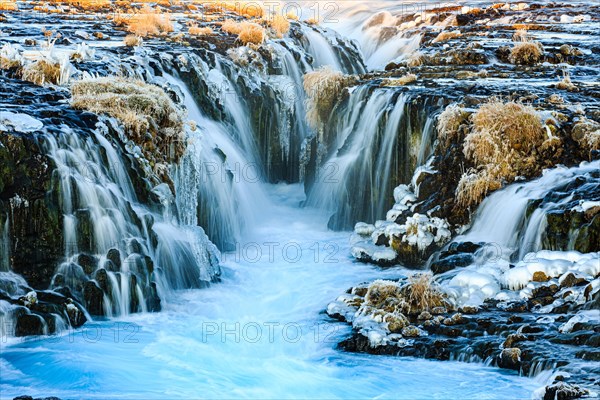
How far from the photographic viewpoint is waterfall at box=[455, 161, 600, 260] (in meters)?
14.6

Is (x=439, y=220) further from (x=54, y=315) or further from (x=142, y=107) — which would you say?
(x=54, y=315)

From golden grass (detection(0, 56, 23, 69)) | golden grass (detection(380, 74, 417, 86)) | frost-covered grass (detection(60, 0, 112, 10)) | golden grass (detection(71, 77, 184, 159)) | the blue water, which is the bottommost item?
the blue water

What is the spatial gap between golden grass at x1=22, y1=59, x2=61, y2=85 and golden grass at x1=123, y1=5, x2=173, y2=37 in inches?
292

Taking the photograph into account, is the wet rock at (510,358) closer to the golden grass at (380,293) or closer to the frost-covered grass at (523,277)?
the frost-covered grass at (523,277)

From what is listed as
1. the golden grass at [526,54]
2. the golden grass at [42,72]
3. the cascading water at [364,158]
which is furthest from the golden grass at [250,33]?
the golden grass at [42,72]

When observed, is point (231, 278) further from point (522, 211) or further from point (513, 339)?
point (513, 339)

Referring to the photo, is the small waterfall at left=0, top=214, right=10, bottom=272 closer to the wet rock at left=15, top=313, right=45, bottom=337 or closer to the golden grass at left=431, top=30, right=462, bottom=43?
the wet rock at left=15, top=313, right=45, bottom=337

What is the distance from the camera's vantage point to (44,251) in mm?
13492

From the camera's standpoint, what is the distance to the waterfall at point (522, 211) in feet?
48.1

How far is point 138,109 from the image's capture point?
16.3 m

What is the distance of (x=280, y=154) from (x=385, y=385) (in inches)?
477

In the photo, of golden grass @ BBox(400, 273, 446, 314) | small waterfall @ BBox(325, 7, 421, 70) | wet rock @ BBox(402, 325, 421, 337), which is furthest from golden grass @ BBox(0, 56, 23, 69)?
small waterfall @ BBox(325, 7, 421, 70)

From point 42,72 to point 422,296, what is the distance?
9.19 metres

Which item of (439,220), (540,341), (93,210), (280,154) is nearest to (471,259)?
(439,220)
